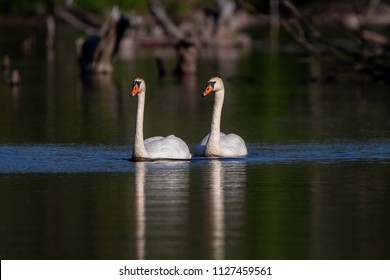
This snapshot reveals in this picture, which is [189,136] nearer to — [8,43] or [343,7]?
[8,43]

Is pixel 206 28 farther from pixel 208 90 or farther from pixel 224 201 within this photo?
pixel 224 201

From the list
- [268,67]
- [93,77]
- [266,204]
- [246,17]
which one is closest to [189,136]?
[266,204]

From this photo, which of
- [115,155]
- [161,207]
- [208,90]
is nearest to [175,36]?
[115,155]

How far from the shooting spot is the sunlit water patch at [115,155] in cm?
2033

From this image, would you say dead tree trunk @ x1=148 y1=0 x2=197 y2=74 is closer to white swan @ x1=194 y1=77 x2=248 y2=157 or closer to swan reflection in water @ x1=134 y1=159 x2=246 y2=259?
white swan @ x1=194 y1=77 x2=248 y2=157

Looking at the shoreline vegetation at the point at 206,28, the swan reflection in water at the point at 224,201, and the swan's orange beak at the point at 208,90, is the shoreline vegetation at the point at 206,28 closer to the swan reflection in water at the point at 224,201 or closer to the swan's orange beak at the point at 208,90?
the swan's orange beak at the point at 208,90

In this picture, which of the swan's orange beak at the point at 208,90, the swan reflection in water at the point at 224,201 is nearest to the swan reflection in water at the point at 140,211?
the swan reflection in water at the point at 224,201

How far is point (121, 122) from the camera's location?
29031mm

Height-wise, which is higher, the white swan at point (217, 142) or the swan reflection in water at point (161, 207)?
the white swan at point (217, 142)

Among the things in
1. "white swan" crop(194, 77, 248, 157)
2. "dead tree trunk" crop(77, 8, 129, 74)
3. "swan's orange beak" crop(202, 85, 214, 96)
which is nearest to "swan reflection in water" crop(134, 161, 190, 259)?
"white swan" crop(194, 77, 248, 157)

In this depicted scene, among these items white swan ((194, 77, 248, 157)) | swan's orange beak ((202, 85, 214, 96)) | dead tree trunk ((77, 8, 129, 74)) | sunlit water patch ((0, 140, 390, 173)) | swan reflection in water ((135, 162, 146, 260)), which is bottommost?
swan reflection in water ((135, 162, 146, 260))

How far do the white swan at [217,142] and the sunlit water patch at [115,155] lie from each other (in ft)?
0.60

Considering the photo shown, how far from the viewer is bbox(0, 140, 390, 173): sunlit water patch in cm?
2033

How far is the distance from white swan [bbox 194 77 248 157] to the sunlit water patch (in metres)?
0.18
